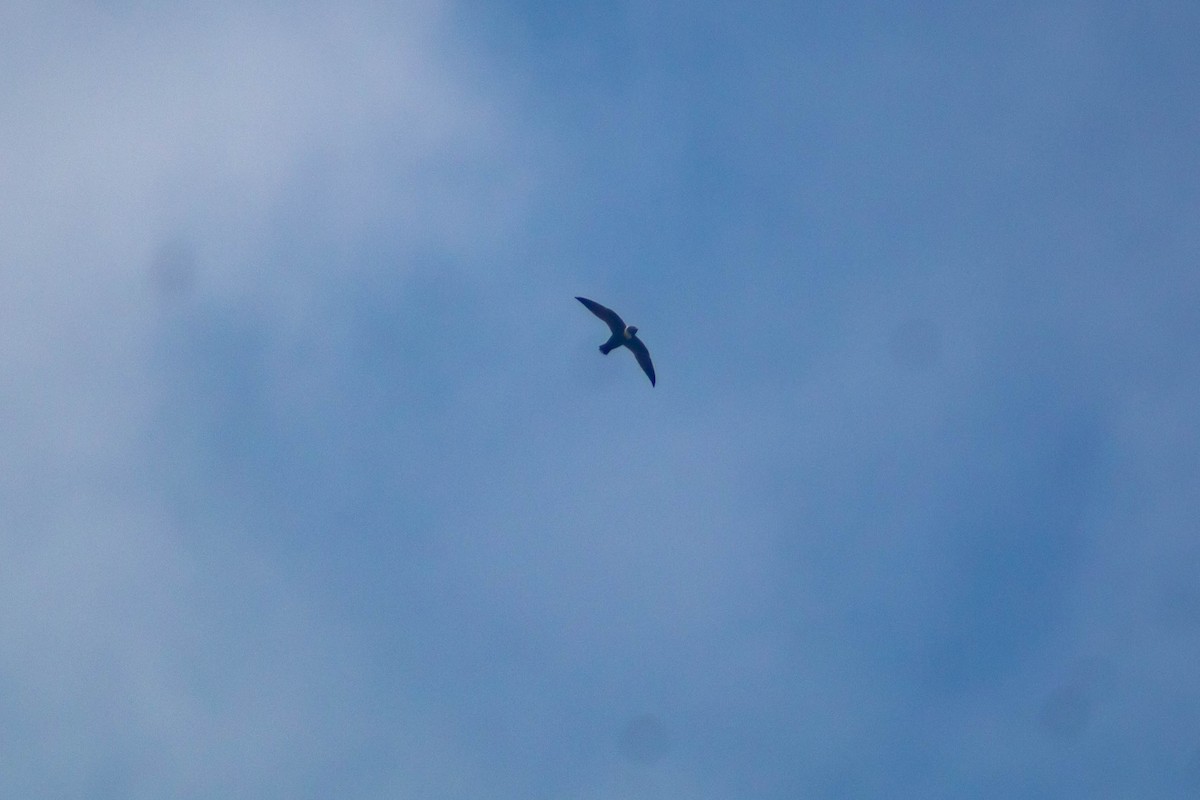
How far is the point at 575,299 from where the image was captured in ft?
151

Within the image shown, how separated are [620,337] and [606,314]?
1.26 metres

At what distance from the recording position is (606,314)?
46031mm

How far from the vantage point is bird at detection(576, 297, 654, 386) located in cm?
4600

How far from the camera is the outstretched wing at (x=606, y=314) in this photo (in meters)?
45.9

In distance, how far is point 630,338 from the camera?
46688 millimetres

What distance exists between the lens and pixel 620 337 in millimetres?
46719

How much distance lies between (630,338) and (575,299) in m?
2.78

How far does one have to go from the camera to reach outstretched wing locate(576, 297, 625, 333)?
45906 mm

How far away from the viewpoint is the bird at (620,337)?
151 feet
